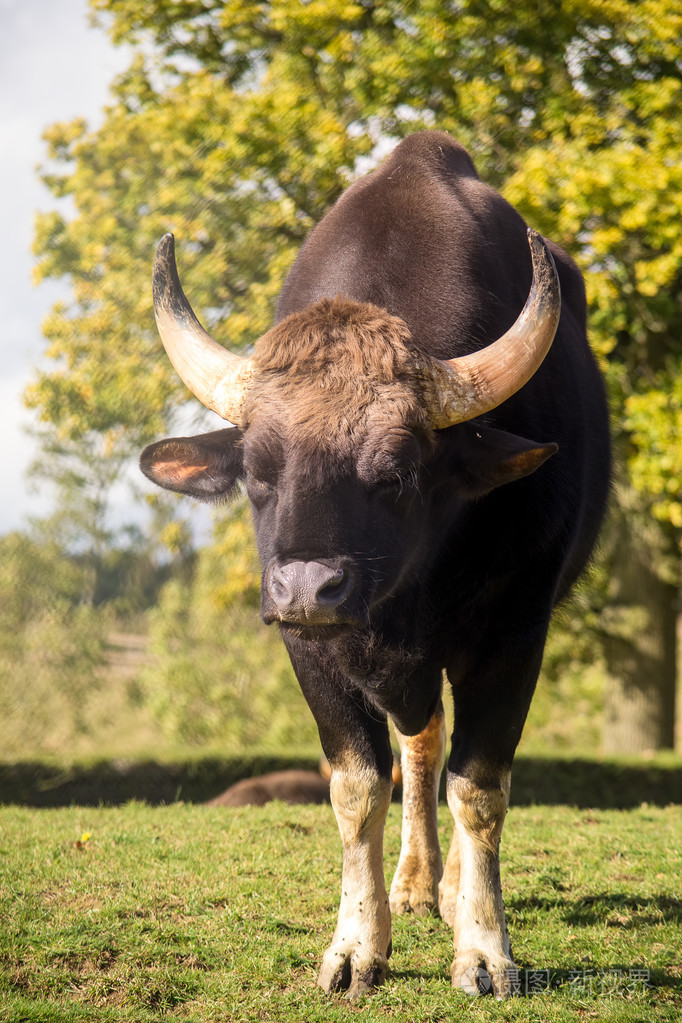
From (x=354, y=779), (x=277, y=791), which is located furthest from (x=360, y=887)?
(x=277, y=791)

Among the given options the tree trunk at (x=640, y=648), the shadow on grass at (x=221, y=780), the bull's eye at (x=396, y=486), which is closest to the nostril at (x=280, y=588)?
the bull's eye at (x=396, y=486)

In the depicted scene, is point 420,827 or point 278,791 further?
point 278,791

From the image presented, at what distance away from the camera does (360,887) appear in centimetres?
361

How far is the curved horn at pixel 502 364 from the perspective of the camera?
3.34 meters

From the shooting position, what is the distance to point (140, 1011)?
329 centimetres

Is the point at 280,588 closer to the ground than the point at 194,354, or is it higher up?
closer to the ground

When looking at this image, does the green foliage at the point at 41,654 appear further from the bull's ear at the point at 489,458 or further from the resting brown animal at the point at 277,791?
the bull's ear at the point at 489,458

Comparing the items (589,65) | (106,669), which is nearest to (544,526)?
(589,65)

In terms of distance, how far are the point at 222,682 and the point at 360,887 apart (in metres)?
15.0

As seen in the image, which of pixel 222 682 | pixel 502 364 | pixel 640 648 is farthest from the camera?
pixel 222 682

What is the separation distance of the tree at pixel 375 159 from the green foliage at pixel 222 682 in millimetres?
5187

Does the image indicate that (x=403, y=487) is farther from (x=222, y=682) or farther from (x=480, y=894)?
(x=222, y=682)

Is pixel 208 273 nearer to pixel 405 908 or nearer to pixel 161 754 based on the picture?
pixel 161 754

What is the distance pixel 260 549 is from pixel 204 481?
438mm
